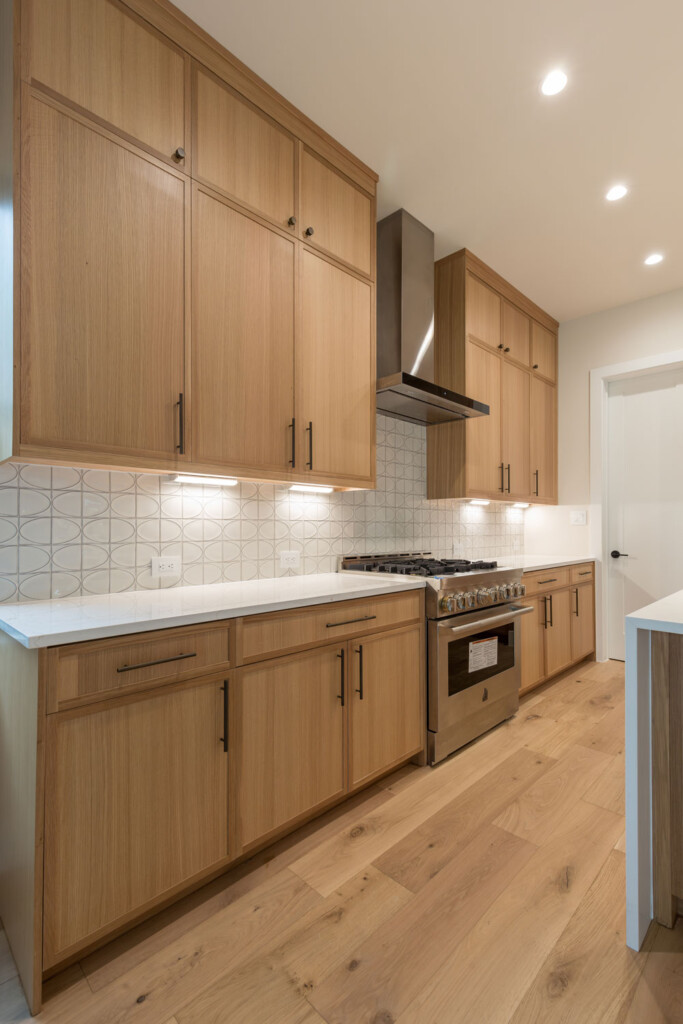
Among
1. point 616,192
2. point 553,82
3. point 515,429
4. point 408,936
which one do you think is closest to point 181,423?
point 408,936

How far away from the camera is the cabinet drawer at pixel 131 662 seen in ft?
4.03

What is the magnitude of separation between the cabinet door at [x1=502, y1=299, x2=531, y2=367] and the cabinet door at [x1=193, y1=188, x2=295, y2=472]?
2.13m

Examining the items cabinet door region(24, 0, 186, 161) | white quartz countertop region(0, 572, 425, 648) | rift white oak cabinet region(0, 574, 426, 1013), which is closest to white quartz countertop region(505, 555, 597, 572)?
white quartz countertop region(0, 572, 425, 648)

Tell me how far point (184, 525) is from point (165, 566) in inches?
7.5

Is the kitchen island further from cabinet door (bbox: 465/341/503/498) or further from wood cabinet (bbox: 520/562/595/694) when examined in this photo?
cabinet door (bbox: 465/341/503/498)

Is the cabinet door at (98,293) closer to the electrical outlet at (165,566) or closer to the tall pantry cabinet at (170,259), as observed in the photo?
the tall pantry cabinet at (170,259)

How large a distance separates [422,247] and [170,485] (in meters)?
2.08

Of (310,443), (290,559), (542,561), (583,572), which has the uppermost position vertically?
(310,443)

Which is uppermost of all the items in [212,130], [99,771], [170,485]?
[212,130]

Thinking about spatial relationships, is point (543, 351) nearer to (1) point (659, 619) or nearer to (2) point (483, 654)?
(2) point (483, 654)

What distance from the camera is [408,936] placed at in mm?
1428

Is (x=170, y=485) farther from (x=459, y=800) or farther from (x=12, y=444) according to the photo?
(x=459, y=800)

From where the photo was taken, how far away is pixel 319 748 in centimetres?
188

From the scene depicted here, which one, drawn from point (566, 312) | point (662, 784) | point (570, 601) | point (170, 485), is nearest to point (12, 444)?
point (170, 485)
